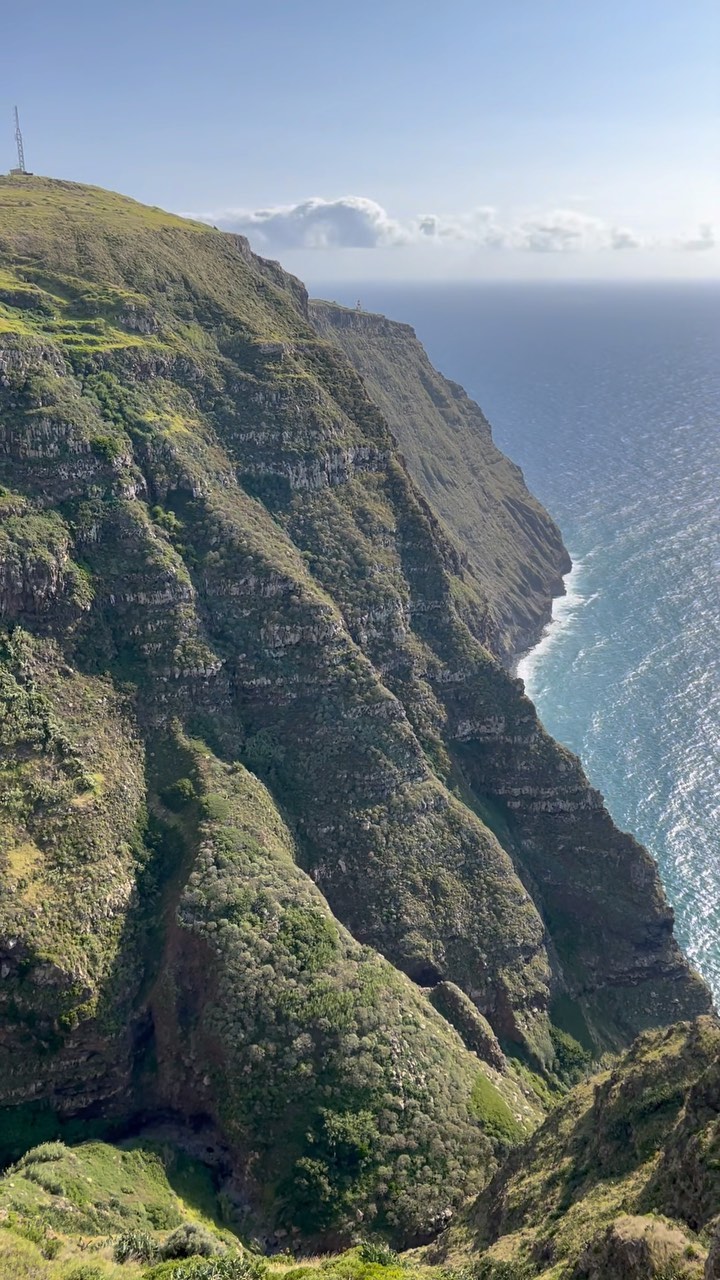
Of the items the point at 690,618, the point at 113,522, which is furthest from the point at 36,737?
the point at 690,618


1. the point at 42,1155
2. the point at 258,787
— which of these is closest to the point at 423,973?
the point at 258,787

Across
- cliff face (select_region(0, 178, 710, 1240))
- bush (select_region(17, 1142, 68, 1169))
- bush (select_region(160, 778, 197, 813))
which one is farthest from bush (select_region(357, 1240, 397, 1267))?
bush (select_region(160, 778, 197, 813))

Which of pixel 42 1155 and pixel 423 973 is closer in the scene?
pixel 42 1155

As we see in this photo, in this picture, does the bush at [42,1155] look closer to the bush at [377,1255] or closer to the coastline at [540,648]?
the bush at [377,1255]

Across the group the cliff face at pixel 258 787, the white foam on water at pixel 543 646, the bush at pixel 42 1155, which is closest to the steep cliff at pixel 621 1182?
the cliff face at pixel 258 787

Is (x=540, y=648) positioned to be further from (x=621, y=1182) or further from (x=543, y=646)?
(x=621, y=1182)

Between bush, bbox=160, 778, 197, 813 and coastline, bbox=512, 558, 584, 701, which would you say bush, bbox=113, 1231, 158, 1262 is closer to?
bush, bbox=160, 778, 197, 813

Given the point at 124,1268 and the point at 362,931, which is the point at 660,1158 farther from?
the point at 362,931
